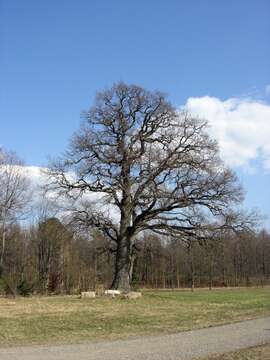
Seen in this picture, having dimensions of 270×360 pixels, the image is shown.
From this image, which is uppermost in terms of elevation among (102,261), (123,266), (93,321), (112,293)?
(102,261)

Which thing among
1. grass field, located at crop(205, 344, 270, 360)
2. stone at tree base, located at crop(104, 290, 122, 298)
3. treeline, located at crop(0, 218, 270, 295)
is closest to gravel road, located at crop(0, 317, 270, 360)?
grass field, located at crop(205, 344, 270, 360)

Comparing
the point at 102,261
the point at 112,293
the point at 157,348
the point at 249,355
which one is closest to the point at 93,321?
the point at 157,348

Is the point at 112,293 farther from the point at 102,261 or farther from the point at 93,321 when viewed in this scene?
the point at 102,261

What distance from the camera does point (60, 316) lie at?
1911 cm

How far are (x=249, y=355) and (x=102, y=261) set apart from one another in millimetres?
44142

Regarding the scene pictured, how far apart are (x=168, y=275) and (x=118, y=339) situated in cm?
6619

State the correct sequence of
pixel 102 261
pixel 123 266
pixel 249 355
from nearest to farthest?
pixel 249 355, pixel 123 266, pixel 102 261

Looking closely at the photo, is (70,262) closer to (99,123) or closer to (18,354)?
(99,123)

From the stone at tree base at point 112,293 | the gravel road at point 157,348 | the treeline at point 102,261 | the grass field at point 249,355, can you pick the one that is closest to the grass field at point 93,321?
the gravel road at point 157,348

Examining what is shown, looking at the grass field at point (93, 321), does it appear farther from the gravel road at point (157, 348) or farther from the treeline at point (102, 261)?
the treeline at point (102, 261)

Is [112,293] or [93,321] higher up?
[112,293]

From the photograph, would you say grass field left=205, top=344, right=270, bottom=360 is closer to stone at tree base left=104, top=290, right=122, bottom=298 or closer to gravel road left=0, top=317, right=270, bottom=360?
gravel road left=0, top=317, right=270, bottom=360

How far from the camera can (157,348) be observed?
1168 centimetres

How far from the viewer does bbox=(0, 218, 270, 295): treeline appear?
35.1 m
